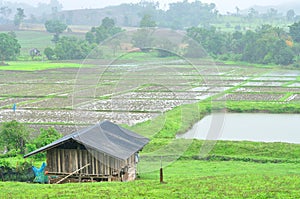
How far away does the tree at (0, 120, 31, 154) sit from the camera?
2092 centimetres

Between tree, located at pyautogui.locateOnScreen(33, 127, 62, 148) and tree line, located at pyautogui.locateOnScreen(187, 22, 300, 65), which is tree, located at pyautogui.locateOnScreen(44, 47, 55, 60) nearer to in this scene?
tree line, located at pyautogui.locateOnScreen(187, 22, 300, 65)

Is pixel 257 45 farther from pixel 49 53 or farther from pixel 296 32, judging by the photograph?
pixel 49 53

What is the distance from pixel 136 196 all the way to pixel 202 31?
232 ft

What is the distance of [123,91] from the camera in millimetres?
15742

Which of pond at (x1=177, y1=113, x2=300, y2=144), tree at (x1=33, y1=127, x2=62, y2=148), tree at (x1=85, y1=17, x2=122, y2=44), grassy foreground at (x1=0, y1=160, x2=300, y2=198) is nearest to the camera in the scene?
grassy foreground at (x1=0, y1=160, x2=300, y2=198)

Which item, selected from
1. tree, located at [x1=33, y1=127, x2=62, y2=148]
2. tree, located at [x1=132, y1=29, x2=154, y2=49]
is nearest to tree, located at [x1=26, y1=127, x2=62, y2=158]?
tree, located at [x1=33, y1=127, x2=62, y2=148]

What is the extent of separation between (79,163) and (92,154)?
0.70 m

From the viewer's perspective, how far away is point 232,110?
3366cm

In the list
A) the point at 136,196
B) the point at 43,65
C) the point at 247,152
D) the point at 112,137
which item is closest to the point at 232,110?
the point at 247,152

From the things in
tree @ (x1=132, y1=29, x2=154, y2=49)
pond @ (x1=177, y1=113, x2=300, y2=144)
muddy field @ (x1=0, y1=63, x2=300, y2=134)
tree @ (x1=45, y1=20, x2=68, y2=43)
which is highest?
tree @ (x1=45, y1=20, x2=68, y2=43)

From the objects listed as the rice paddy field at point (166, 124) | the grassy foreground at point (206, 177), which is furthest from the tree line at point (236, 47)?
the grassy foreground at point (206, 177)

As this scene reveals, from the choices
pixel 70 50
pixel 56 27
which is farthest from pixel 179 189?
pixel 56 27

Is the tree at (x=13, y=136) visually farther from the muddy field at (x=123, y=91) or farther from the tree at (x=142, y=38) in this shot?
the tree at (x=142, y=38)

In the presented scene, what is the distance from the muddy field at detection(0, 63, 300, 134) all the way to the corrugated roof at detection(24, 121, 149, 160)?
0.82m
